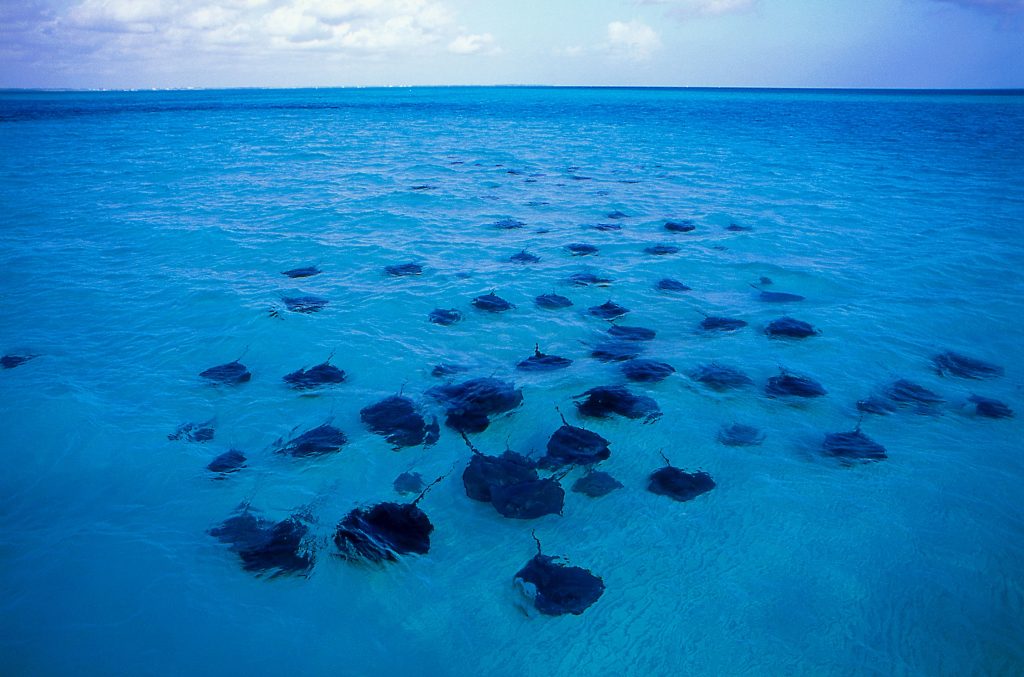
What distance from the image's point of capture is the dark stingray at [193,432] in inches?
332

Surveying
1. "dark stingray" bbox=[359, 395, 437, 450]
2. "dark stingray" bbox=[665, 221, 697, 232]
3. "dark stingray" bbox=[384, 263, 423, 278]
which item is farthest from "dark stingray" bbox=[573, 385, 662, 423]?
"dark stingray" bbox=[665, 221, 697, 232]

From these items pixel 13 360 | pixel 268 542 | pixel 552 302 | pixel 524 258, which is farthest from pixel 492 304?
pixel 13 360

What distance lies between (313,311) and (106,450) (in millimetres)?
5546

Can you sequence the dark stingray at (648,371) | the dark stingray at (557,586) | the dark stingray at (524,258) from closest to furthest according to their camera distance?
1. the dark stingray at (557,586)
2. the dark stingray at (648,371)
3. the dark stingray at (524,258)

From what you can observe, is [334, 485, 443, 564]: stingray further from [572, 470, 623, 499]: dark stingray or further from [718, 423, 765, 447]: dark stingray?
[718, 423, 765, 447]: dark stingray

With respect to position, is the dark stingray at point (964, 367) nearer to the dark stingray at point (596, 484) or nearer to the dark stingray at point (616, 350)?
the dark stingray at point (616, 350)

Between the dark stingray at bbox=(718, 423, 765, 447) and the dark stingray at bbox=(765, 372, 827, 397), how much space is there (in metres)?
1.28

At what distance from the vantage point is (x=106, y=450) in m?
8.22

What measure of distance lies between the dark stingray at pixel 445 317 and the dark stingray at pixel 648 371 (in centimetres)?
446

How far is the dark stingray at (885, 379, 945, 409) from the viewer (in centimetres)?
936

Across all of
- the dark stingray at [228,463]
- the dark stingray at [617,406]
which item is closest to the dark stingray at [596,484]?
the dark stingray at [617,406]

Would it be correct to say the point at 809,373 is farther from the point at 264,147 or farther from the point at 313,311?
the point at 264,147

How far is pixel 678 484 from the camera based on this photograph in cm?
743

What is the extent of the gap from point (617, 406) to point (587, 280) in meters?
6.34
